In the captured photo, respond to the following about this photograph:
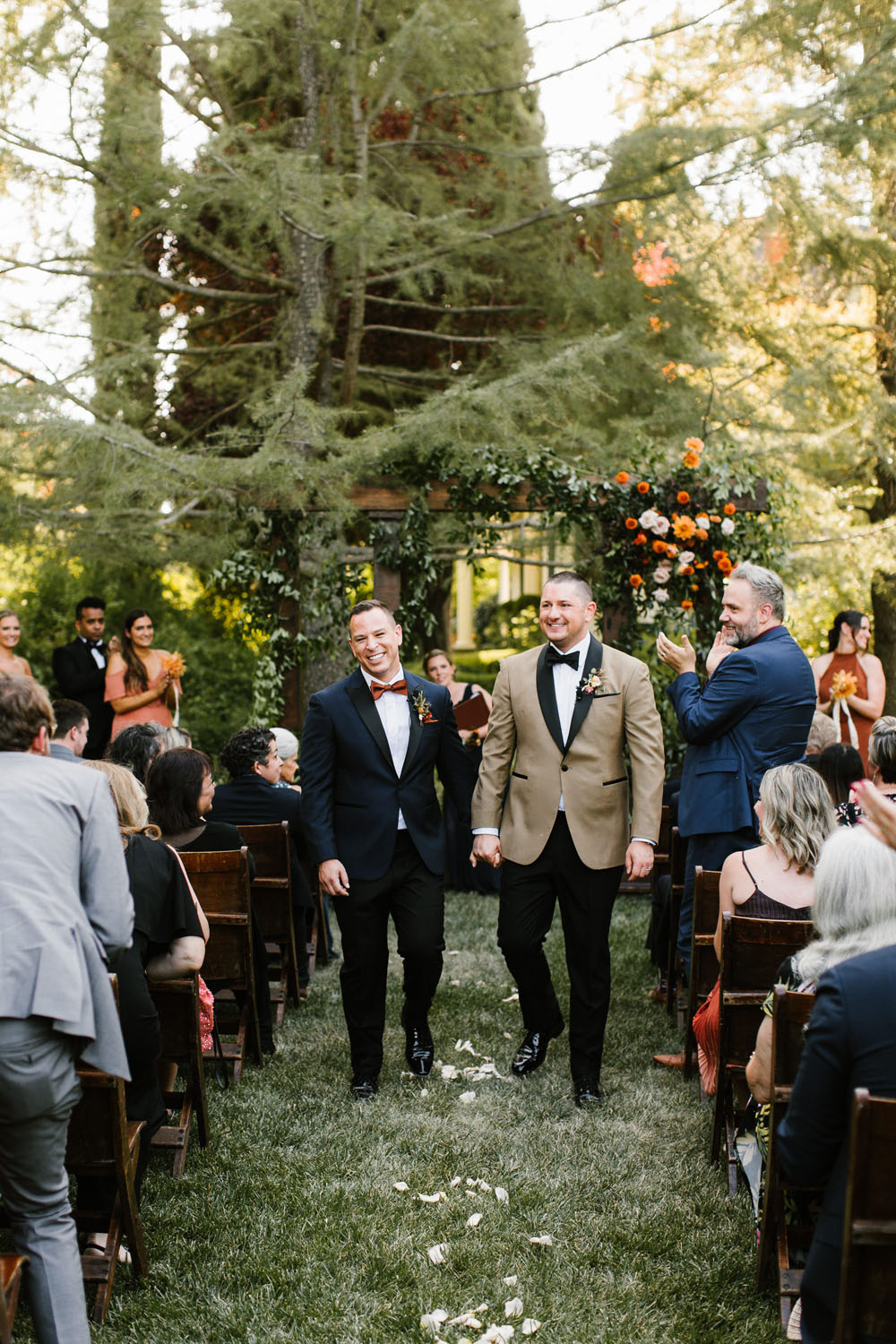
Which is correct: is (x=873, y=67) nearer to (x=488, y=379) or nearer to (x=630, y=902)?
(x=488, y=379)

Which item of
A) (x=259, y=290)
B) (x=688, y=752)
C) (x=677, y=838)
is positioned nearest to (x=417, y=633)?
(x=677, y=838)

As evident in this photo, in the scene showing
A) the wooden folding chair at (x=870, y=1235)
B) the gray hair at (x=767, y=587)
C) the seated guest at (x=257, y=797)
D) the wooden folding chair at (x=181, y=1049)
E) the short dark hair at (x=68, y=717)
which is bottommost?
the wooden folding chair at (x=181, y=1049)

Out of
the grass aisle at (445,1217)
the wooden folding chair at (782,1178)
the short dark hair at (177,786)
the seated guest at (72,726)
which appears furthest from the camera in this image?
the seated guest at (72,726)

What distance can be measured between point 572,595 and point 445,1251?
2.35 m

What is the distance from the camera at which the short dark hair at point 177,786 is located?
14.9 ft

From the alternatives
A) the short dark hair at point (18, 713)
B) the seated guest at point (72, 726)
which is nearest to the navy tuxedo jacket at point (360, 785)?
the seated guest at point (72, 726)

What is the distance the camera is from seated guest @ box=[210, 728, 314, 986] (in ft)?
18.3

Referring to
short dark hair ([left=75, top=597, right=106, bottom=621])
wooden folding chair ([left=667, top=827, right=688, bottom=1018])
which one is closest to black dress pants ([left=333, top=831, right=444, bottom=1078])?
wooden folding chair ([left=667, top=827, right=688, bottom=1018])

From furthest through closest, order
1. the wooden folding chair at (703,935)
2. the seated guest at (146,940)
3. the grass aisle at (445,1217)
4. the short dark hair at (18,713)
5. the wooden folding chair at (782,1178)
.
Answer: the wooden folding chair at (703,935), the seated guest at (146,940), the grass aisle at (445,1217), the wooden folding chair at (782,1178), the short dark hair at (18,713)

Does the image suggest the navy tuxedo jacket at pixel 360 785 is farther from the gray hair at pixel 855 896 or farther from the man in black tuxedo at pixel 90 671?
the man in black tuxedo at pixel 90 671

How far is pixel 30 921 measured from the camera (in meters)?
2.47

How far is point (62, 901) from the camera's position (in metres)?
2.54

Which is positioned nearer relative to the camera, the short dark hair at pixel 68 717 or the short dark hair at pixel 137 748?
the short dark hair at pixel 137 748

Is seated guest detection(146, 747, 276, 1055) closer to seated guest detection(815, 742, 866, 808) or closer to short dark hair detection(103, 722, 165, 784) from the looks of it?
short dark hair detection(103, 722, 165, 784)
